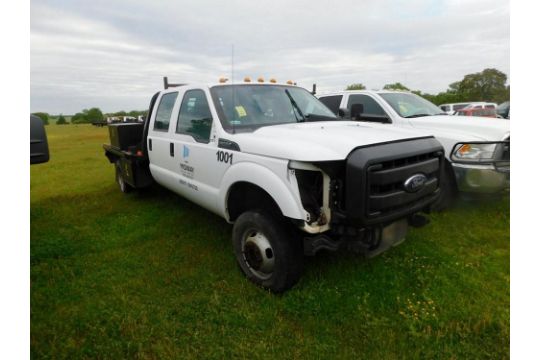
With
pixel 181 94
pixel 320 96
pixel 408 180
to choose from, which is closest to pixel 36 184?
pixel 181 94

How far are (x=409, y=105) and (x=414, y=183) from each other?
384cm

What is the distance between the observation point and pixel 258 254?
10.4 ft

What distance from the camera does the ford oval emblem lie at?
2760mm

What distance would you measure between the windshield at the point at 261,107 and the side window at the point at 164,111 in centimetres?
108

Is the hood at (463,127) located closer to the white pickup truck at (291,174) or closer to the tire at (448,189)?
the tire at (448,189)

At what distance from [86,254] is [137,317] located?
5.40 ft

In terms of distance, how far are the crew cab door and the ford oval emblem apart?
1586 millimetres

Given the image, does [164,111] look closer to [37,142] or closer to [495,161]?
[37,142]

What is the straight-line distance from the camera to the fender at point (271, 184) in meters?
2.69

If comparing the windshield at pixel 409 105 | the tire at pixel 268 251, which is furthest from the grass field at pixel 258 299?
the windshield at pixel 409 105

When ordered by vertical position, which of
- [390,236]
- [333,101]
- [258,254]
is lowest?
[258,254]

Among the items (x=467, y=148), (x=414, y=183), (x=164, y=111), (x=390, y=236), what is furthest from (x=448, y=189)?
(x=164, y=111)

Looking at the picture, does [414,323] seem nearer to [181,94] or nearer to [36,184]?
[181,94]

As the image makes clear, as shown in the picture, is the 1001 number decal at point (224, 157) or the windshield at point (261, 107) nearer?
the 1001 number decal at point (224, 157)
